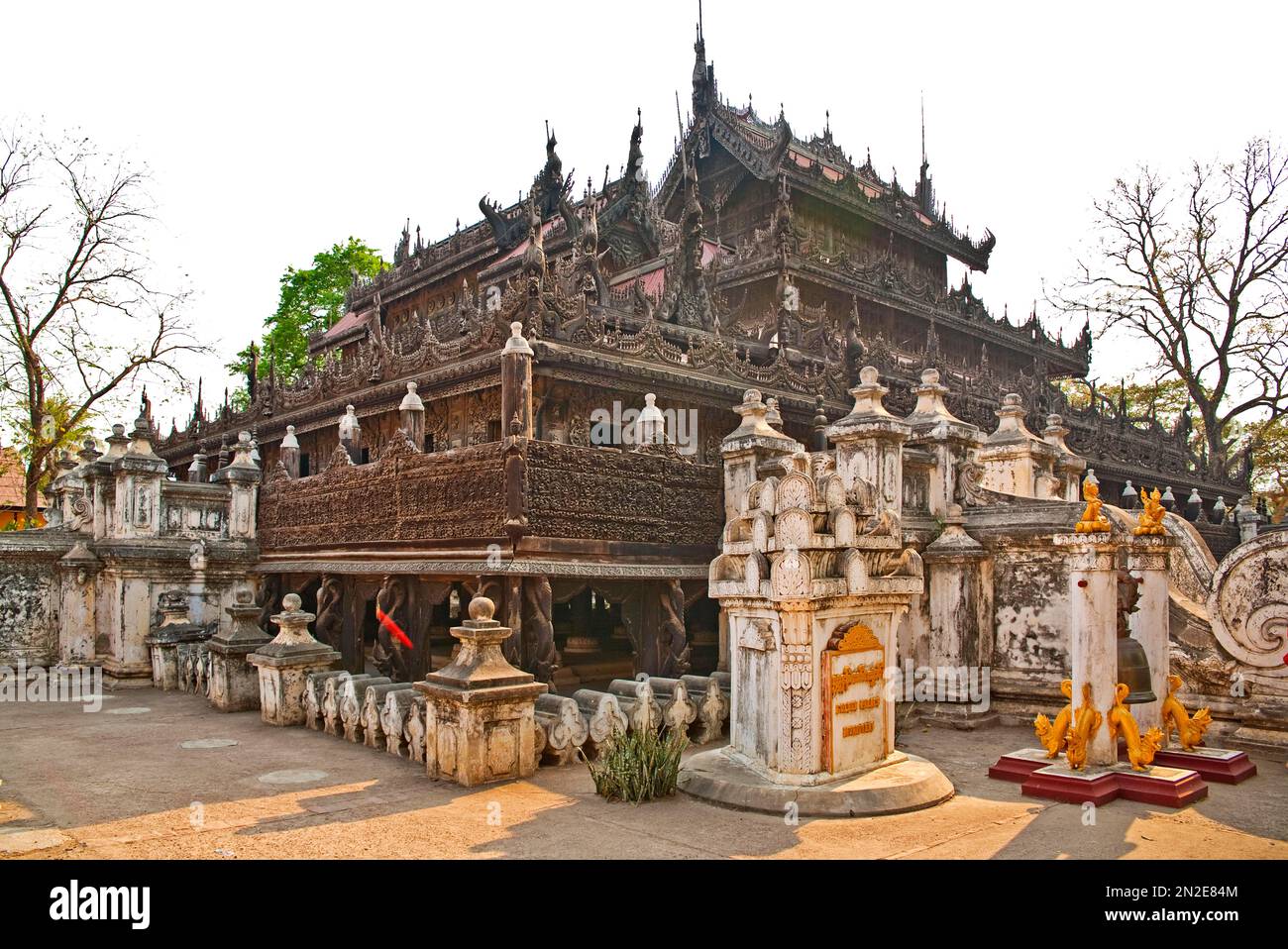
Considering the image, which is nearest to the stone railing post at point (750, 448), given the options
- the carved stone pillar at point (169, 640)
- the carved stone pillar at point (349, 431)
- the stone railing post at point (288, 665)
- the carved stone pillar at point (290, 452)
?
the stone railing post at point (288, 665)

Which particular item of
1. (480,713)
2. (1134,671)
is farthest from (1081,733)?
(480,713)

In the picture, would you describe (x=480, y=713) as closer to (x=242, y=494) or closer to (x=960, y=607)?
(x=960, y=607)

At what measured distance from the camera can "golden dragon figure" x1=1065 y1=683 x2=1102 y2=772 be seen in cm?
775

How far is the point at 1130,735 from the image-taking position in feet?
25.6

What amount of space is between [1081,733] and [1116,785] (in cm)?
45

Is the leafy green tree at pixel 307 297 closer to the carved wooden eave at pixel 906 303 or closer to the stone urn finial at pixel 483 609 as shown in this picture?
the carved wooden eave at pixel 906 303

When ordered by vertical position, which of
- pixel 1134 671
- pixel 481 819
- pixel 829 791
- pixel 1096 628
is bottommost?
pixel 481 819

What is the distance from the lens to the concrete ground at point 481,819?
20.4ft

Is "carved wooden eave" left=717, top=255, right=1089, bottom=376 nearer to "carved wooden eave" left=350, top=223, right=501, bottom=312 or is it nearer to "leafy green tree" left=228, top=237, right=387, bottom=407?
"carved wooden eave" left=350, top=223, right=501, bottom=312

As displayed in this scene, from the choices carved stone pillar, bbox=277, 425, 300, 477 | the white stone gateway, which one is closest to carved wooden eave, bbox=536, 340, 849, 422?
the white stone gateway

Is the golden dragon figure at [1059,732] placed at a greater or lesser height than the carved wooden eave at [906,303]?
→ lesser

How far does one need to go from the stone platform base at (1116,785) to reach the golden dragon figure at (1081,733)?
0.28 ft

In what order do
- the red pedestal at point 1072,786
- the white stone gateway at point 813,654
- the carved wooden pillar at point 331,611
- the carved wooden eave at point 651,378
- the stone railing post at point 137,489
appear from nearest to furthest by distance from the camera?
1. the white stone gateway at point 813,654
2. the red pedestal at point 1072,786
3. the carved wooden eave at point 651,378
4. the carved wooden pillar at point 331,611
5. the stone railing post at point 137,489

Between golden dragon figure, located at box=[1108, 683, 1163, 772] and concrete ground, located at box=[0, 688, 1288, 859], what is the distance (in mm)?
523
